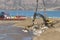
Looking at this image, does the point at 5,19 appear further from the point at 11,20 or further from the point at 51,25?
the point at 51,25

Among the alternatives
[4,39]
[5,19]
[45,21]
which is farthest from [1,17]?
[4,39]

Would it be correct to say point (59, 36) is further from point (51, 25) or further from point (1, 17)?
point (1, 17)

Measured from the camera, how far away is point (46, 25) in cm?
4347

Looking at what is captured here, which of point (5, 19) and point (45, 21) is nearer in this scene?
point (45, 21)

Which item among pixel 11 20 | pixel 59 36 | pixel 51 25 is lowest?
pixel 11 20

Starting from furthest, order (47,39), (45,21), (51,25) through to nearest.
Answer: (45,21)
(51,25)
(47,39)

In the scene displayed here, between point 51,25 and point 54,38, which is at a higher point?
point 54,38

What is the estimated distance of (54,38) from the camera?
1011 inches

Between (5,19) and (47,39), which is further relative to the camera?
(5,19)

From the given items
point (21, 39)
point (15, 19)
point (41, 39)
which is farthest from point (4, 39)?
point (15, 19)

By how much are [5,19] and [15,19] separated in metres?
3.04

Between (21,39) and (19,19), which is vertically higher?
(21,39)

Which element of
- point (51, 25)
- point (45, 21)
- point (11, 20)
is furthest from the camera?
point (11, 20)

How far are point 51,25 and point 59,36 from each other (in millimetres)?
15718
